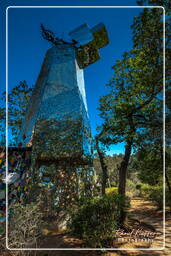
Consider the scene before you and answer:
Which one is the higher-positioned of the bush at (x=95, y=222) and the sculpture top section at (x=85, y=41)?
the sculpture top section at (x=85, y=41)

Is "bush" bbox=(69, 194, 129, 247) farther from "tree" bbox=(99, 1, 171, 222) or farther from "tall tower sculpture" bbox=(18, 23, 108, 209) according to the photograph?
"tree" bbox=(99, 1, 171, 222)

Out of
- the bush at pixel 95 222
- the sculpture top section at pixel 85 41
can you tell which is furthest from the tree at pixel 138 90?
the bush at pixel 95 222

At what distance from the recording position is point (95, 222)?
406 cm

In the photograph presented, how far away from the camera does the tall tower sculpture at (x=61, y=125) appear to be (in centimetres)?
508

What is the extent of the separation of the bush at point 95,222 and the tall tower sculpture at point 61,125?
2.79 feet

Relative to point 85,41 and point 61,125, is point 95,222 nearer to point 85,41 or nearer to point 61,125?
point 61,125

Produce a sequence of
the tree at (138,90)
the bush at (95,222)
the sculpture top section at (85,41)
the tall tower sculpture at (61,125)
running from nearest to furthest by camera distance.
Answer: the bush at (95,222) → the tree at (138,90) → the tall tower sculpture at (61,125) → the sculpture top section at (85,41)

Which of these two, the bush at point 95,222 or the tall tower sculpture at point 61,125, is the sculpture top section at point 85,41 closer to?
the tall tower sculpture at point 61,125

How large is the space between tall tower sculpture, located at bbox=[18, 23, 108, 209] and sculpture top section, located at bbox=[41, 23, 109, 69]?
4cm

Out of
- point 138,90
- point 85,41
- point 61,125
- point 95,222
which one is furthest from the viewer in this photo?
point 85,41

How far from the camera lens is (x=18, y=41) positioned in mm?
3953

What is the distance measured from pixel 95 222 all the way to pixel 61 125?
300 centimetres

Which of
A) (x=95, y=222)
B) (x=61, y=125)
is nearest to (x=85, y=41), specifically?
(x=61, y=125)

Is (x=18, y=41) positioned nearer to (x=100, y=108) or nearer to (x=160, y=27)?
(x=160, y=27)
